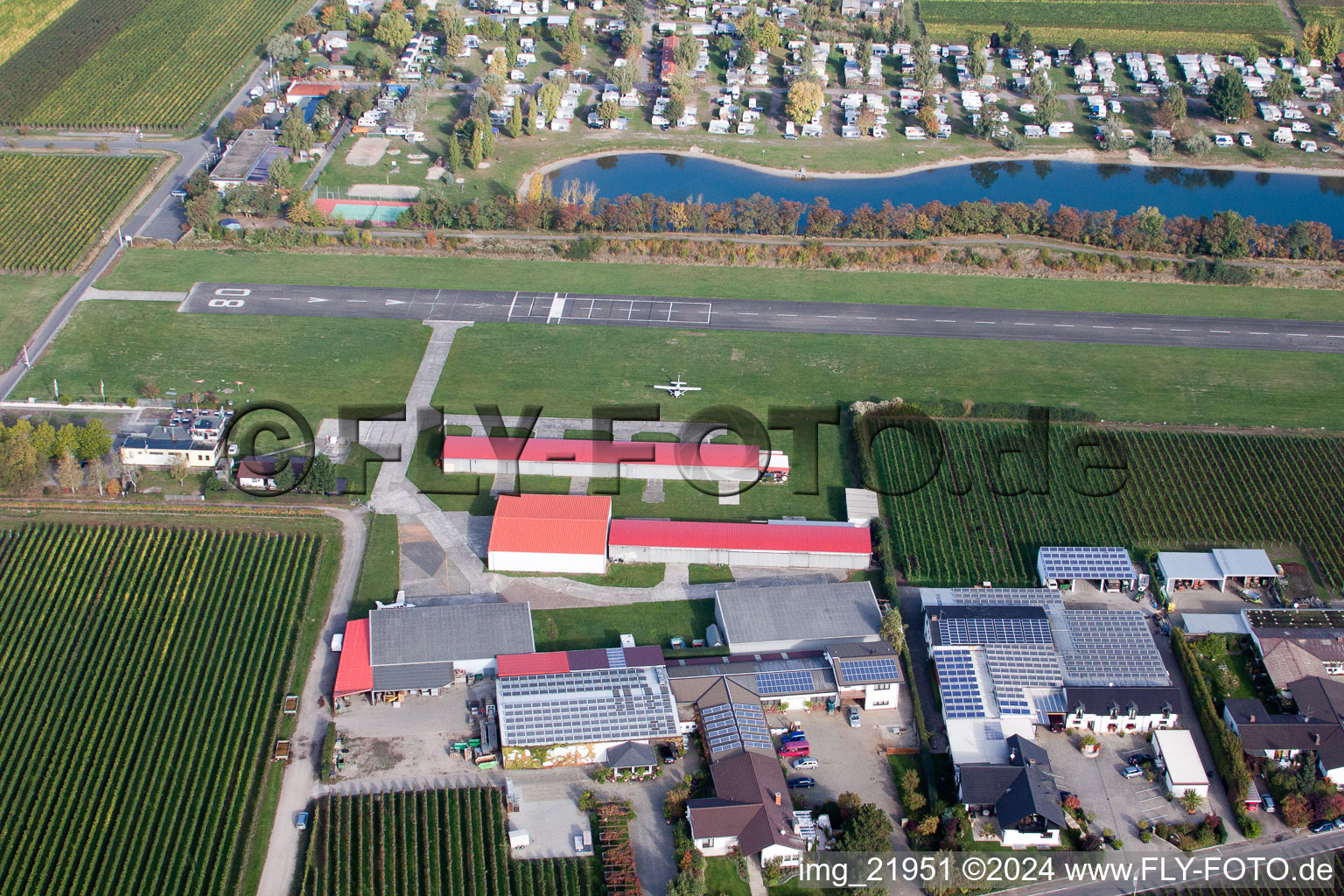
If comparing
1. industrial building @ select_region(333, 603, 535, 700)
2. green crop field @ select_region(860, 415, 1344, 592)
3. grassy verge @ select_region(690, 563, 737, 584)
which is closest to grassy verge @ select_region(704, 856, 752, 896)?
industrial building @ select_region(333, 603, 535, 700)

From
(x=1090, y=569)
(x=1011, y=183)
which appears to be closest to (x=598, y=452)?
(x=1090, y=569)

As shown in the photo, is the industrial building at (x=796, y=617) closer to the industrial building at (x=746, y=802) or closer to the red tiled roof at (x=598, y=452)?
the industrial building at (x=746, y=802)

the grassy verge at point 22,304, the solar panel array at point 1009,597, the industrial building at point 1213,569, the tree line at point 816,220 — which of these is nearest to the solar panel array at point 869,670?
the solar panel array at point 1009,597

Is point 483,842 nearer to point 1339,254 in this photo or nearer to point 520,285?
point 520,285

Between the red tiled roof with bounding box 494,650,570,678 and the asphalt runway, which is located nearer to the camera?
the red tiled roof with bounding box 494,650,570,678

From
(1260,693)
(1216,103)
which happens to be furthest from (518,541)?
(1216,103)

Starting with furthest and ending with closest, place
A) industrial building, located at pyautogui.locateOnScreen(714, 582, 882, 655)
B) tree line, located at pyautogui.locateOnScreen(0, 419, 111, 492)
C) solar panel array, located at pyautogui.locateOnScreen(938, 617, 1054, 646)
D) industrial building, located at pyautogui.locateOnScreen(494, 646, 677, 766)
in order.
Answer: tree line, located at pyautogui.locateOnScreen(0, 419, 111, 492), industrial building, located at pyautogui.locateOnScreen(714, 582, 882, 655), solar panel array, located at pyautogui.locateOnScreen(938, 617, 1054, 646), industrial building, located at pyautogui.locateOnScreen(494, 646, 677, 766)

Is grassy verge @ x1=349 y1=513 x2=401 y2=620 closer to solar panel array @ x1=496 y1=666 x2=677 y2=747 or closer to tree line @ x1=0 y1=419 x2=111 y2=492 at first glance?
solar panel array @ x1=496 y1=666 x2=677 y2=747

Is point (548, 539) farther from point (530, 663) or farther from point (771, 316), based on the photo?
point (771, 316)
